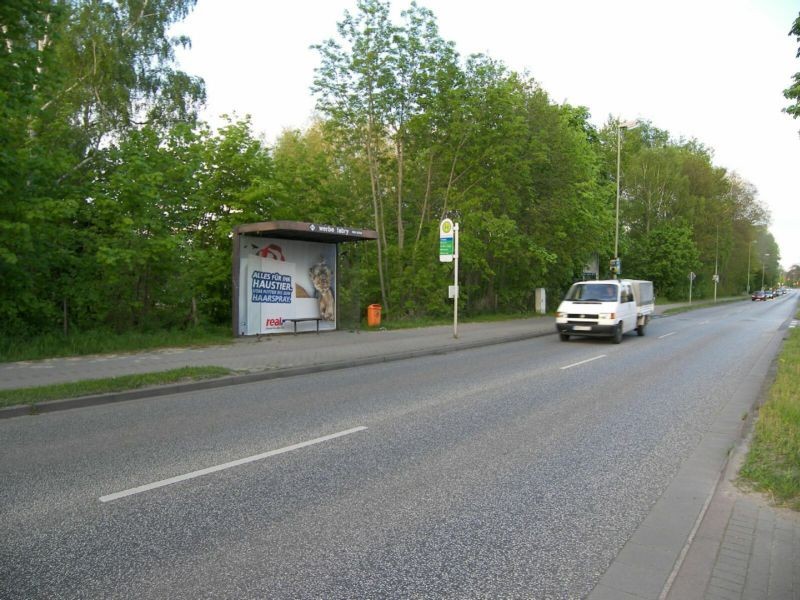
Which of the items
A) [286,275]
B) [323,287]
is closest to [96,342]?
[286,275]

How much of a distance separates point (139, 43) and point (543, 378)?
80.7 feet

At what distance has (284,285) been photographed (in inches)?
650

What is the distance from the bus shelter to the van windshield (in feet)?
22.5

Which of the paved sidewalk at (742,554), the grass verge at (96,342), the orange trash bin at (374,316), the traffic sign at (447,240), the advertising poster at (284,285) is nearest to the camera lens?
the paved sidewalk at (742,554)

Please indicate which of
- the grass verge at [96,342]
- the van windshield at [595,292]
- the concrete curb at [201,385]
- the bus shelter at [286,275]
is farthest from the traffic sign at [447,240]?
the grass verge at [96,342]

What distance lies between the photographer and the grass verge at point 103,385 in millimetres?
7352

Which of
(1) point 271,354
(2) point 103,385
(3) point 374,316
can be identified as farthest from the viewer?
(3) point 374,316

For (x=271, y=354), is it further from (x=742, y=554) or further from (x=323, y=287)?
(x=742, y=554)

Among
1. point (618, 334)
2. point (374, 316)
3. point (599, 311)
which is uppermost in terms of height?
point (599, 311)

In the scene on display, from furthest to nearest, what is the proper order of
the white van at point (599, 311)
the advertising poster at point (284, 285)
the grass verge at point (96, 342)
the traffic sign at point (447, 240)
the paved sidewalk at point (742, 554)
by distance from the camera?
the traffic sign at point (447, 240) → the white van at point (599, 311) → the advertising poster at point (284, 285) → the grass verge at point (96, 342) → the paved sidewalk at point (742, 554)

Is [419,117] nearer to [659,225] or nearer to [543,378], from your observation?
[543,378]

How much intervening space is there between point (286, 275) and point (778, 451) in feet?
44.8

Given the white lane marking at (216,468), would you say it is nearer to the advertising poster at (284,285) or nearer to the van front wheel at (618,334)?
the advertising poster at (284,285)

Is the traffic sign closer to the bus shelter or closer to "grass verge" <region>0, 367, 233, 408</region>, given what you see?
the bus shelter
